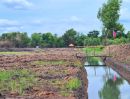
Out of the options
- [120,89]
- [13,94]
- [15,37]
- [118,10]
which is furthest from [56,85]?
[15,37]

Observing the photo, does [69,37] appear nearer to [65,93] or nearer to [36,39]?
[36,39]

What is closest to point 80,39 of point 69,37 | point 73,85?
point 69,37

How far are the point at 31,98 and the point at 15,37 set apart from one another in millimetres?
97052

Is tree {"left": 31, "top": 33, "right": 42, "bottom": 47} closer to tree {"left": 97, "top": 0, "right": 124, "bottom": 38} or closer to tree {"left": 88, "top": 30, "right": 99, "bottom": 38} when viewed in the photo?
tree {"left": 88, "top": 30, "right": 99, "bottom": 38}

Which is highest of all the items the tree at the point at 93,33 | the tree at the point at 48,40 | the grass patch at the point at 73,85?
the tree at the point at 93,33

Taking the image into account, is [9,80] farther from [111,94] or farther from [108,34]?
A: [108,34]

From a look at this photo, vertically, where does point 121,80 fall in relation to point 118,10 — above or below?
below

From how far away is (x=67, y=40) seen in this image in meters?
114

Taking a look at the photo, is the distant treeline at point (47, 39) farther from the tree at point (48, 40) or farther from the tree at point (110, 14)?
the tree at point (110, 14)

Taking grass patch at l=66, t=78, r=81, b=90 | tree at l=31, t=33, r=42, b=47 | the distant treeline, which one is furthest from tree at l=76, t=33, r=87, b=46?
grass patch at l=66, t=78, r=81, b=90

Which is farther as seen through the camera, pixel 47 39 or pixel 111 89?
pixel 47 39

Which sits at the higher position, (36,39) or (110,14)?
(110,14)

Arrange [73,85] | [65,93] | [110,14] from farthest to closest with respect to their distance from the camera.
Result: [110,14] → [73,85] → [65,93]

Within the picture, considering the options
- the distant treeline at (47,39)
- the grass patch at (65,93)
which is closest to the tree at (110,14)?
A: the distant treeline at (47,39)
